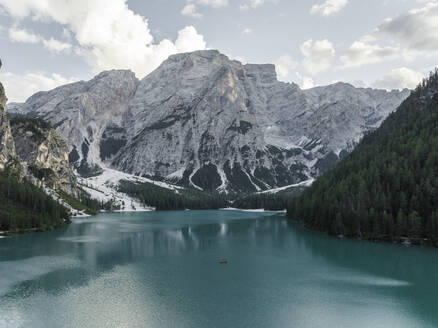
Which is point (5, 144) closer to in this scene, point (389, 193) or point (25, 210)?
point (25, 210)

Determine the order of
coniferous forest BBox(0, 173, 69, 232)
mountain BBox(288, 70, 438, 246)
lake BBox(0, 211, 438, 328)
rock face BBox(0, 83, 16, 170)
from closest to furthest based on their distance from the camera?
A: lake BBox(0, 211, 438, 328), mountain BBox(288, 70, 438, 246), coniferous forest BBox(0, 173, 69, 232), rock face BBox(0, 83, 16, 170)

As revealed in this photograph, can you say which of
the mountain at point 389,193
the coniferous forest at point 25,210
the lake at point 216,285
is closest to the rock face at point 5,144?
the coniferous forest at point 25,210

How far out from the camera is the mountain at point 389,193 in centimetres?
9769

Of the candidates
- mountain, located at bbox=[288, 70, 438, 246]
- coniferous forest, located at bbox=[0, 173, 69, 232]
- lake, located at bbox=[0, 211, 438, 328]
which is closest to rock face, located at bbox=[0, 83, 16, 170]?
coniferous forest, located at bbox=[0, 173, 69, 232]

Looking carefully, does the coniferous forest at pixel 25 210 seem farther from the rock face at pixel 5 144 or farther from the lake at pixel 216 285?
the rock face at pixel 5 144

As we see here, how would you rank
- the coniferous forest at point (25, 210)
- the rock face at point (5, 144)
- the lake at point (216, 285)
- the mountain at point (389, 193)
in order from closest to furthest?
the lake at point (216, 285) < the mountain at point (389, 193) < the coniferous forest at point (25, 210) < the rock face at point (5, 144)

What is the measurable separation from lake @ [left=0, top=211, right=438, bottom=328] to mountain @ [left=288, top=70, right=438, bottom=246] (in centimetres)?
837

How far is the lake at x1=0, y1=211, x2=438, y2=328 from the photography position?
1620 inches

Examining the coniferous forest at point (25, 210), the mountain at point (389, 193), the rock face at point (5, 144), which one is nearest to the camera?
the mountain at point (389, 193)

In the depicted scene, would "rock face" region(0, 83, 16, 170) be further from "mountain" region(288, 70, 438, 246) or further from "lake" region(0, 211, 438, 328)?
"mountain" region(288, 70, 438, 246)

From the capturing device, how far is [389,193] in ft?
355

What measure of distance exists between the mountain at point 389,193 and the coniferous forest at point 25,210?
104 metres

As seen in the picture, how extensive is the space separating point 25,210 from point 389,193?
131 m

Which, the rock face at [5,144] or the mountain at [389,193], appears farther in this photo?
the rock face at [5,144]
